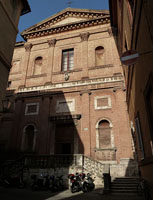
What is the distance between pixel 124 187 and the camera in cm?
902

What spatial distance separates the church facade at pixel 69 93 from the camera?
13961 mm

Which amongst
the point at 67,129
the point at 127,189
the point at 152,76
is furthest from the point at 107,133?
the point at 152,76

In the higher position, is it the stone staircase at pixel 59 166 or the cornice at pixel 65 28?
the cornice at pixel 65 28

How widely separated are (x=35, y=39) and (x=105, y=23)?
26.9 feet

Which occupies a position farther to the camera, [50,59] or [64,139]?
[50,59]

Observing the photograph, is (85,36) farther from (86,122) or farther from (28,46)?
(86,122)

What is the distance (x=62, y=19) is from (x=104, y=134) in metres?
14.2

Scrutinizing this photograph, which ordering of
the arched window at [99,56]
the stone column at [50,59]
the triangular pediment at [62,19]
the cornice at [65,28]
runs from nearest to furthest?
1. the arched window at [99,56]
2. the stone column at [50,59]
3. the cornice at [65,28]
4. the triangular pediment at [62,19]

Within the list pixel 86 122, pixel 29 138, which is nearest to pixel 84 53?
pixel 86 122

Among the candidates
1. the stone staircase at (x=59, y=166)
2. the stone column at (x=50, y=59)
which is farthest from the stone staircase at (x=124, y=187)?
the stone column at (x=50, y=59)

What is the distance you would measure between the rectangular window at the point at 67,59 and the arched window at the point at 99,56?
8.37 feet

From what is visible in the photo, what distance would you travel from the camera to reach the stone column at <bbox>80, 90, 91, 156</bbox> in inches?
540

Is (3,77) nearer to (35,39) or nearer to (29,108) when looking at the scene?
(29,108)

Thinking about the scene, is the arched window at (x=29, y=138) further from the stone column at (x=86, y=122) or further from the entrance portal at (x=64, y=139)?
the stone column at (x=86, y=122)
